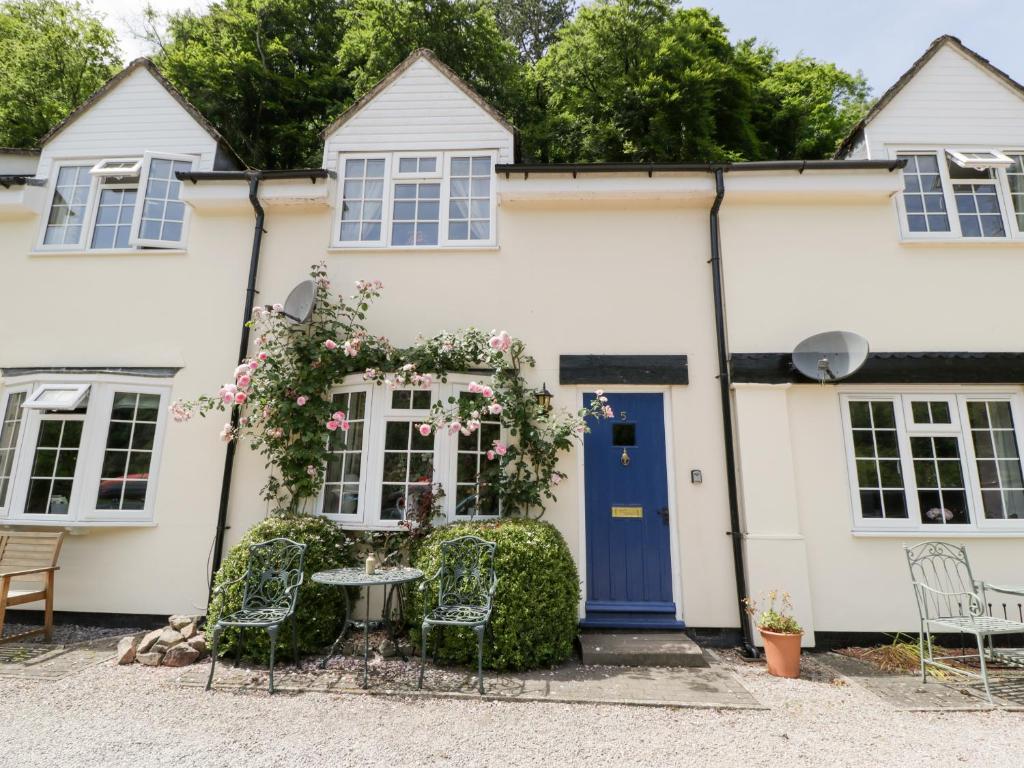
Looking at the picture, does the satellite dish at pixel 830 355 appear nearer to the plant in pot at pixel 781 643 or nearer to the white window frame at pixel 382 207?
the plant in pot at pixel 781 643

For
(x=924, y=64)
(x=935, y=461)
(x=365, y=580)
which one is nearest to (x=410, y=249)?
(x=365, y=580)

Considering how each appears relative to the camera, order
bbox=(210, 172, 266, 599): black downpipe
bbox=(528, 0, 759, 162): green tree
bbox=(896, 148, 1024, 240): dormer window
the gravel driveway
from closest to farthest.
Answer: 1. the gravel driveway
2. bbox=(210, 172, 266, 599): black downpipe
3. bbox=(896, 148, 1024, 240): dormer window
4. bbox=(528, 0, 759, 162): green tree

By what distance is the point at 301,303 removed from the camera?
7023 millimetres

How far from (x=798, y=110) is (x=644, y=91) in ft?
19.5

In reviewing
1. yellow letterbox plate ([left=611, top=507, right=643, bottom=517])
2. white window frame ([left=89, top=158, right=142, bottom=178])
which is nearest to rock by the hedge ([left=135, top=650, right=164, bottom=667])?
yellow letterbox plate ([left=611, top=507, right=643, bottom=517])

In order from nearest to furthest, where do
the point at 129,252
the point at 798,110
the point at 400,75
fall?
the point at 129,252 < the point at 400,75 < the point at 798,110

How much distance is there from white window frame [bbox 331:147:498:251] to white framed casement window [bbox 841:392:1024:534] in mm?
5479

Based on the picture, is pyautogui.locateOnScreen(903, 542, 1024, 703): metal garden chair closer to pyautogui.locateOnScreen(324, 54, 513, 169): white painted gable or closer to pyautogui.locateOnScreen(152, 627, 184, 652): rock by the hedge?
pyautogui.locateOnScreen(324, 54, 513, 169): white painted gable

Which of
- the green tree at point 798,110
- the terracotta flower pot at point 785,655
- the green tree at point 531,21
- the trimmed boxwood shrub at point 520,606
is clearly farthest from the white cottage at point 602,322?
the green tree at point 531,21

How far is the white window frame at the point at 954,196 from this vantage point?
7.26m

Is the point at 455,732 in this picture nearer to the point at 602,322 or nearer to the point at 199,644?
the point at 199,644

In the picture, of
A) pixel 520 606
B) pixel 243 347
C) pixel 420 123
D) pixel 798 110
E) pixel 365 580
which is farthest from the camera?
pixel 798 110

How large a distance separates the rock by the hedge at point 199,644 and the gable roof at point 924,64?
35.8 ft

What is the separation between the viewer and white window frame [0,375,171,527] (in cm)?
681
